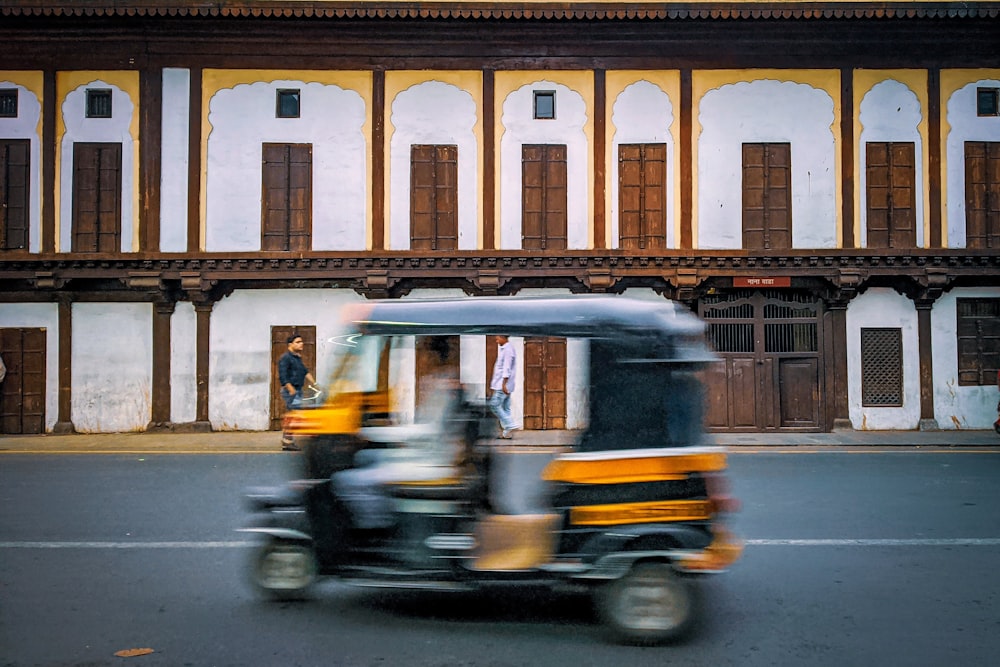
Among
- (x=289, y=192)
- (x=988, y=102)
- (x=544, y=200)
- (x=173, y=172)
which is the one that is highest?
(x=988, y=102)

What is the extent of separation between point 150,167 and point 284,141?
2896mm

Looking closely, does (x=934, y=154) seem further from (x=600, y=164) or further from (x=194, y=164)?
(x=194, y=164)

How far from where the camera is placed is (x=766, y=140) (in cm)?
1903

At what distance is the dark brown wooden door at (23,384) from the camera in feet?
61.8

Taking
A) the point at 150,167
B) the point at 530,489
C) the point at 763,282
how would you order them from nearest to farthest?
the point at 530,489, the point at 763,282, the point at 150,167

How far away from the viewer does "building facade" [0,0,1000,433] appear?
18.9 meters

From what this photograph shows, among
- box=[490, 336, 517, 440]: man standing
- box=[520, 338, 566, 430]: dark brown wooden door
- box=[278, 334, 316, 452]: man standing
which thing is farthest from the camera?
box=[520, 338, 566, 430]: dark brown wooden door

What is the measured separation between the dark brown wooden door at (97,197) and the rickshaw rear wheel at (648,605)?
16.5 metres

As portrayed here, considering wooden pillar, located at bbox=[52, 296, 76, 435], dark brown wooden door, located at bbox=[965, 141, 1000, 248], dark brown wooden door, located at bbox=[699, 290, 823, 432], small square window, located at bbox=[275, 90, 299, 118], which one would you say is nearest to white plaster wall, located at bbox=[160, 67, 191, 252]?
small square window, located at bbox=[275, 90, 299, 118]

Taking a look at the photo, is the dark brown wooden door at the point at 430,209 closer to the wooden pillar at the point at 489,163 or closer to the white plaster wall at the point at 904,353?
the wooden pillar at the point at 489,163

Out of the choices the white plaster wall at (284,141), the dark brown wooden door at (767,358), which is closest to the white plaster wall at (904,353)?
the dark brown wooden door at (767,358)

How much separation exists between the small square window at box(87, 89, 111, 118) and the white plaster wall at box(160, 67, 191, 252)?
125 centimetres

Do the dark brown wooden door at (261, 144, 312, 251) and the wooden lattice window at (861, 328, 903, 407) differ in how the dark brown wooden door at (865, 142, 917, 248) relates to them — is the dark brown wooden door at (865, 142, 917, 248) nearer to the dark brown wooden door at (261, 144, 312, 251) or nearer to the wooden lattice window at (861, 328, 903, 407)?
the wooden lattice window at (861, 328, 903, 407)

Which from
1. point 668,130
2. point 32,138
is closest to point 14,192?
point 32,138
